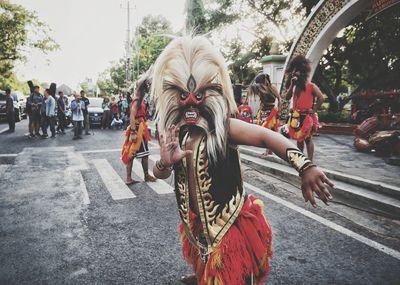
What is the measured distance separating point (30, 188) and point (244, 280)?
5.42 meters

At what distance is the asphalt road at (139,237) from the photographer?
299 cm

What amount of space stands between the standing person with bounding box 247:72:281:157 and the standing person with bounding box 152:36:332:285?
5.89m

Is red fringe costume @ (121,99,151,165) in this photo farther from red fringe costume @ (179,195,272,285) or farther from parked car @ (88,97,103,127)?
parked car @ (88,97,103,127)

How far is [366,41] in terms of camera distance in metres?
20.2

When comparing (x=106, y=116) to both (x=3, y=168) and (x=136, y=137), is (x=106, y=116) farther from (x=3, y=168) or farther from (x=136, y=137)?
(x=136, y=137)

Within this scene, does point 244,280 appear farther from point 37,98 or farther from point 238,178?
point 37,98

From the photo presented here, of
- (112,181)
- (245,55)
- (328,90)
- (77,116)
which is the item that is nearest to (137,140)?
(112,181)

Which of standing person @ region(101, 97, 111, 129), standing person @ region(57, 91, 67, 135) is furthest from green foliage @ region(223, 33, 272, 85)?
standing person @ region(57, 91, 67, 135)

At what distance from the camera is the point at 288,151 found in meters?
1.59

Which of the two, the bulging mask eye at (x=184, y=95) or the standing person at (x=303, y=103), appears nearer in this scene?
the bulging mask eye at (x=184, y=95)

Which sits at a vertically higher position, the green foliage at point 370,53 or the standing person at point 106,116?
the green foliage at point 370,53

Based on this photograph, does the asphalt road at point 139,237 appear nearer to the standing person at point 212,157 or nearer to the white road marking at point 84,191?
the white road marking at point 84,191

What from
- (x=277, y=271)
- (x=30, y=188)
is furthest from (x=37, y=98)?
(x=277, y=271)

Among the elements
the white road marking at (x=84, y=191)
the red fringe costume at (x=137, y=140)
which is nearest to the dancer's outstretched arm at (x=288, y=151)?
the white road marking at (x=84, y=191)
